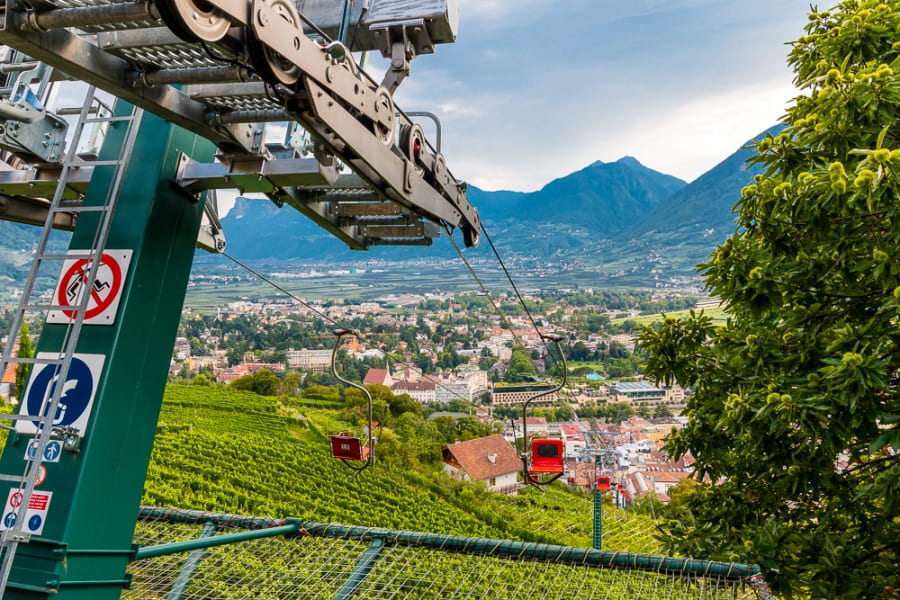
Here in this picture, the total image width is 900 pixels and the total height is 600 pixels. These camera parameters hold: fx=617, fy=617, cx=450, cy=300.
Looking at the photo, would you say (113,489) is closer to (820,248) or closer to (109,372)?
(109,372)

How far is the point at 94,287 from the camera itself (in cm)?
219

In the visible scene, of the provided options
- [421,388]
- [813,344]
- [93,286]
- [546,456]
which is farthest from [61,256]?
[421,388]

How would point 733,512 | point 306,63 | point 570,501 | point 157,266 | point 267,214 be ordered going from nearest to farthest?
point 306,63 < point 157,266 < point 733,512 < point 570,501 < point 267,214

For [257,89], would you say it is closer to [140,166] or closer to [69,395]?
[140,166]

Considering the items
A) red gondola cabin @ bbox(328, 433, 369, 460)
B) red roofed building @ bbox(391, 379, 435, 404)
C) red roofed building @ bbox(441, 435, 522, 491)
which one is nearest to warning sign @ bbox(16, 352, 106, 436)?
red gondola cabin @ bbox(328, 433, 369, 460)

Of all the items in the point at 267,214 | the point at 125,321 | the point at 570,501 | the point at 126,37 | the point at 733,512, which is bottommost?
the point at 570,501

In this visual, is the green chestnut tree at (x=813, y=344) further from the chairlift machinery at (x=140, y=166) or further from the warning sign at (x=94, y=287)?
the warning sign at (x=94, y=287)

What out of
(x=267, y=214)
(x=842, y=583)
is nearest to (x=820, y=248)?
(x=842, y=583)

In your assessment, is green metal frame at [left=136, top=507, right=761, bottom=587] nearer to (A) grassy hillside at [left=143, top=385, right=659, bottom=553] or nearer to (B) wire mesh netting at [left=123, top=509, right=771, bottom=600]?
(B) wire mesh netting at [left=123, top=509, right=771, bottom=600]

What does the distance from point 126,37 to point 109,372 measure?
108 cm

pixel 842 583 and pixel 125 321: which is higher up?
pixel 125 321

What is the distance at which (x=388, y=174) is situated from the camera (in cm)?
199

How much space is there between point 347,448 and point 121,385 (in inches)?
92.8

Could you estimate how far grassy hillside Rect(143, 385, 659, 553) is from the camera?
14.9m
